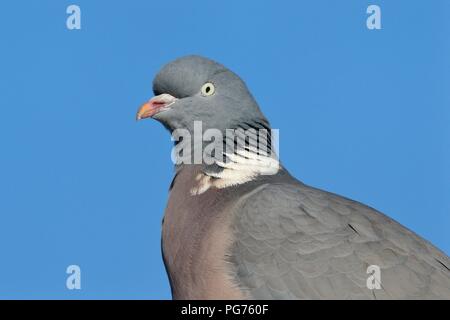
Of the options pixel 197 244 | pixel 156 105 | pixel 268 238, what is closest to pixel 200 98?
pixel 156 105

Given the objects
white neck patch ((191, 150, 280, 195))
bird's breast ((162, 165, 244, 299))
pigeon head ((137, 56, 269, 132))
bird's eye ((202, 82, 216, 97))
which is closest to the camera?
bird's breast ((162, 165, 244, 299))

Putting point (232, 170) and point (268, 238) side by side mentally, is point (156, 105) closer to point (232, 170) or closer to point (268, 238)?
point (232, 170)

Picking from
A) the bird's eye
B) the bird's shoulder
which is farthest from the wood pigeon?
the bird's eye

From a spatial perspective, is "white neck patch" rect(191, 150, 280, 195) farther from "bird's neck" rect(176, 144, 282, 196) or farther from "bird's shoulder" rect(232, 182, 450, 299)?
"bird's shoulder" rect(232, 182, 450, 299)

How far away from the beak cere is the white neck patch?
0.76 m

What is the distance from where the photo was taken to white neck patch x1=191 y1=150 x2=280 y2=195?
25.8 feet

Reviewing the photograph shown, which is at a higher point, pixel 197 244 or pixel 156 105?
pixel 156 105

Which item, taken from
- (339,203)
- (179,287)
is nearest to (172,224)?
(179,287)

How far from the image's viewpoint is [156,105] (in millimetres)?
8430

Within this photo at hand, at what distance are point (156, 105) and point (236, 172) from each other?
1.01 meters

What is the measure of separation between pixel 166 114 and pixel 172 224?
1053mm

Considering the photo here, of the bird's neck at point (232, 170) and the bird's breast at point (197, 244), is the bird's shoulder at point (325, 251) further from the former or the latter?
the bird's neck at point (232, 170)

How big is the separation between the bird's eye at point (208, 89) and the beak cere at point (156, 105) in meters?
0.25

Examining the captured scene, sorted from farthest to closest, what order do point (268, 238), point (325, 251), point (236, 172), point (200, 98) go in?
point (200, 98)
point (236, 172)
point (268, 238)
point (325, 251)
